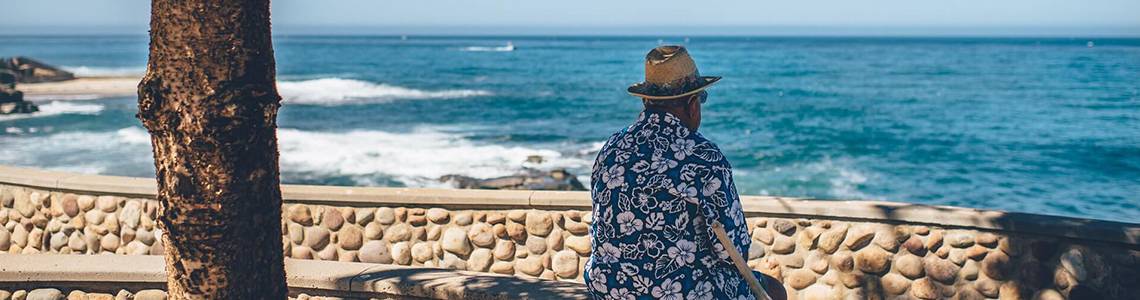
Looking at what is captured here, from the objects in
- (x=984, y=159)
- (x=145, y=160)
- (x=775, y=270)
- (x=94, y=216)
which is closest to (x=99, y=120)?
(x=145, y=160)

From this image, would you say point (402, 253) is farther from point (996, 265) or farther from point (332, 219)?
point (996, 265)

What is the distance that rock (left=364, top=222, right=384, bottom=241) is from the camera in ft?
20.0

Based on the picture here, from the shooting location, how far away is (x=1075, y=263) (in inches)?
190

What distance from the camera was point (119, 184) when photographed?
6.38m

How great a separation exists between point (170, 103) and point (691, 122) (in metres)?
1.63

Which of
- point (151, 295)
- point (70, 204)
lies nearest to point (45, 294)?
point (151, 295)

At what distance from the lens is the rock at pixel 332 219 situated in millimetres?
6121

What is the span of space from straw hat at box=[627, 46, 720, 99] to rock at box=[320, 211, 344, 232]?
134 inches

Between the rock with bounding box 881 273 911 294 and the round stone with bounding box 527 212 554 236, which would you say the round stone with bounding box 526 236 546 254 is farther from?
the rock with bounding box 881 273 911 294

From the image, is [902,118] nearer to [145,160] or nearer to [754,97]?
[754,97]

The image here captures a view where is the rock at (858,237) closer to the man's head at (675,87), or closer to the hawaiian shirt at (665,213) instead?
the hawaiian shirt at (665,213)

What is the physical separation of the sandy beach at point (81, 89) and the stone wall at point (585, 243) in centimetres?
3960

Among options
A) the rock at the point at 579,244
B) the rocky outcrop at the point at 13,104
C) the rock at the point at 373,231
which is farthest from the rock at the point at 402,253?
the rocky outcrop at the point at 13,104

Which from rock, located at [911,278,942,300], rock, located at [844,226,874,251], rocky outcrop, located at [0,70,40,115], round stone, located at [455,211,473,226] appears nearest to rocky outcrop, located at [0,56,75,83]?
rocky outcrop, located at [0,70,40,115]
